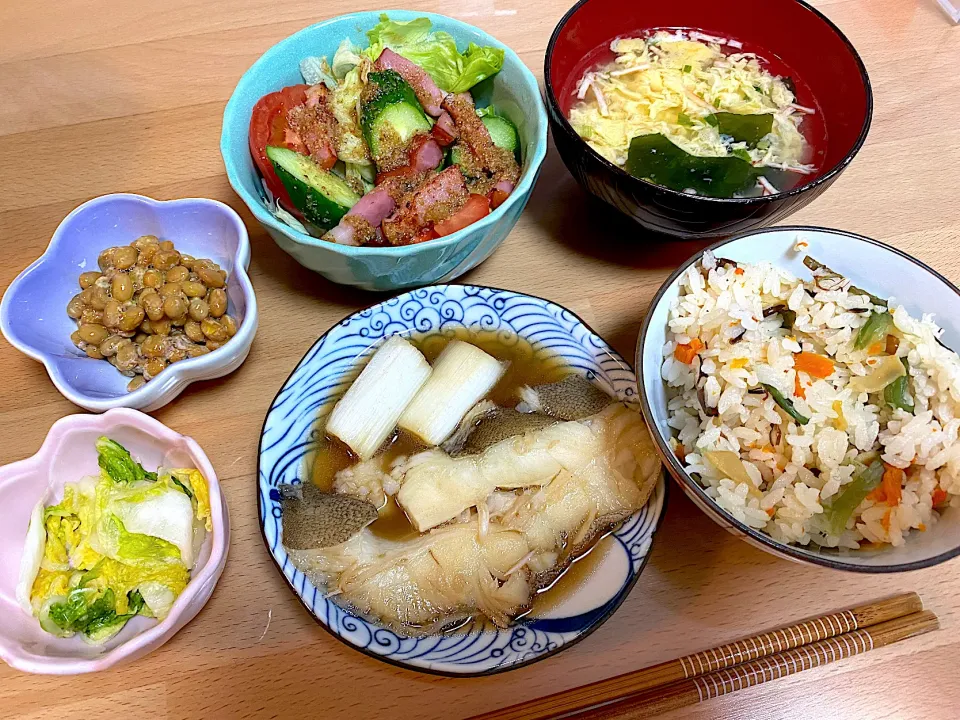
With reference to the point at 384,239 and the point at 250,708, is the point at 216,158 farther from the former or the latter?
the point at 250,708

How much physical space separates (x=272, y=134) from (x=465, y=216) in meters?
0.48

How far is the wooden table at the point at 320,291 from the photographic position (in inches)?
48.8

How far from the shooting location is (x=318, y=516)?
49.6 inches

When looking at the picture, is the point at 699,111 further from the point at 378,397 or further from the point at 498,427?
the point at 378,397

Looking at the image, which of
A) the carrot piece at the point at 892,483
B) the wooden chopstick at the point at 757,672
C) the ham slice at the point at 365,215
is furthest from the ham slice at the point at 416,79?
the wooden chopstick at the point at 757,672

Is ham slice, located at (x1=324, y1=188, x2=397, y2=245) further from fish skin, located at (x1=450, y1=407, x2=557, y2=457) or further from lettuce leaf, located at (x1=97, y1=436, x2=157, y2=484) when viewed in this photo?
lettuce leaf, located at (x1=97, y1=436, x2=157, y2=484)

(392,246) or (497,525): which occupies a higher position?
(392,246)

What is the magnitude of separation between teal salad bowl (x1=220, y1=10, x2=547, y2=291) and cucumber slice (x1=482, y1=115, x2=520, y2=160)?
0.02 meters

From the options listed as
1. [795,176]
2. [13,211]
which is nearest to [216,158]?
[13,211]

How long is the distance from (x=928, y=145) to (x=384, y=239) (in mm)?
1601

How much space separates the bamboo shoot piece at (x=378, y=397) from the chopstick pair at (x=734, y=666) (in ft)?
1.88

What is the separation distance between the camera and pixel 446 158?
5.14 ft

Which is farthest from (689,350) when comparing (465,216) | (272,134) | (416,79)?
(272,134)

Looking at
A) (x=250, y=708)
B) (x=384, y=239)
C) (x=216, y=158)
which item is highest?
(x=384, y=239)
